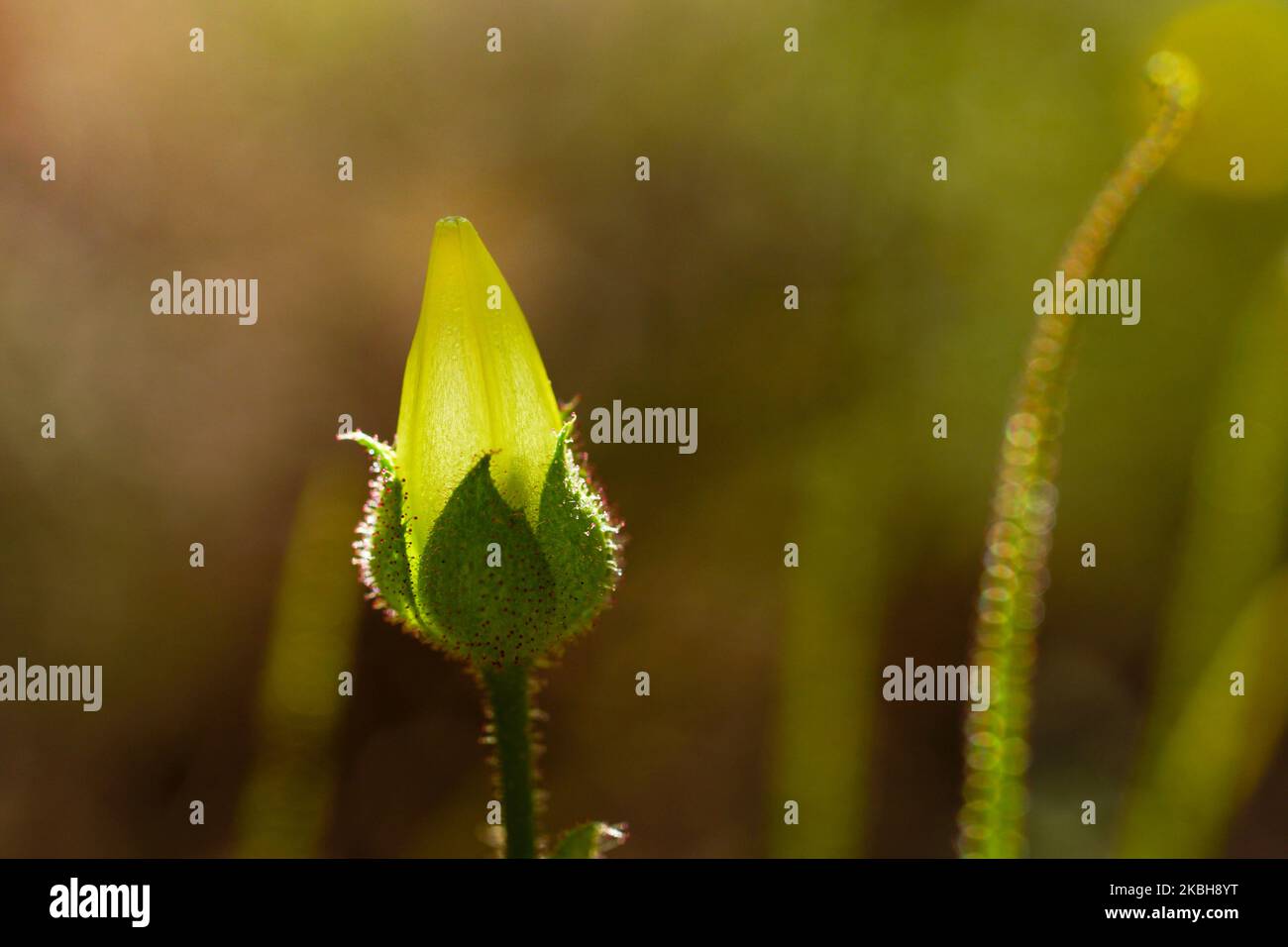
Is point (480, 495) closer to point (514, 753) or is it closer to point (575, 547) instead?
point (575, 547)

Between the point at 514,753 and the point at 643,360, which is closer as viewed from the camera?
the point at 514,753

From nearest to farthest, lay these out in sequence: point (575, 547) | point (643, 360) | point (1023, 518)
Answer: point (1023, 518)
point (575, 547)
point (643, 360)

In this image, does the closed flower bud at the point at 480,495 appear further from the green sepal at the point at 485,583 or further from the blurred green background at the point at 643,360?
the blurred green background at the point at 643,360

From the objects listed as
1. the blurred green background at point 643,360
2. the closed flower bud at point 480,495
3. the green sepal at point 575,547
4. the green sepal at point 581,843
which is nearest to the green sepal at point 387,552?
the closed flower bud at point 480,495

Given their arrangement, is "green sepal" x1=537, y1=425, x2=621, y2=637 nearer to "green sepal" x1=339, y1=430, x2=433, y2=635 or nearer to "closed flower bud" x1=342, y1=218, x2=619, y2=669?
"closed flower bud" x1=342, y1=218, x2=619, y2=669

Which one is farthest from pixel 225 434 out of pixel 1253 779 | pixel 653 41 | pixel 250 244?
pixel 1253 779

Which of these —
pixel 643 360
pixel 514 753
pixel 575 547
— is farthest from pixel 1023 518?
pixel 643 360
